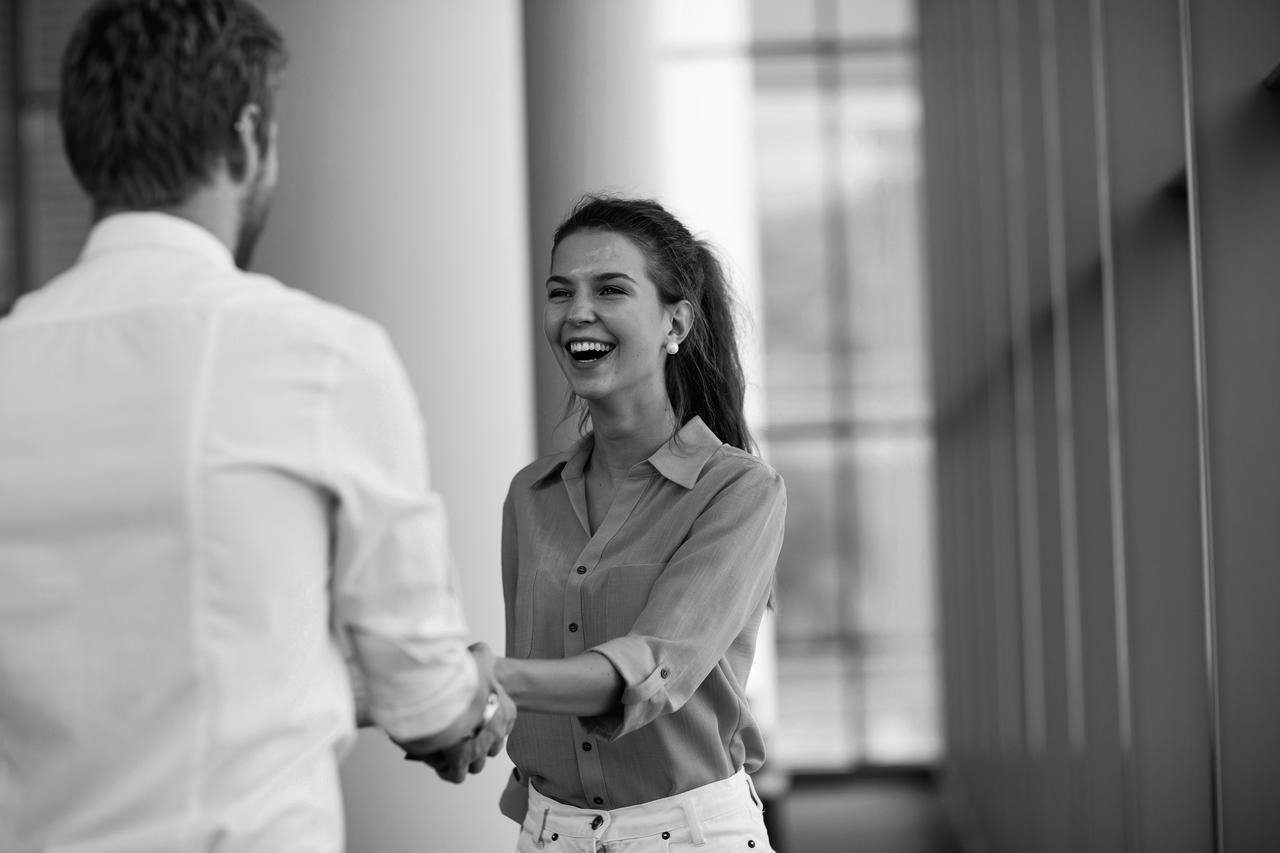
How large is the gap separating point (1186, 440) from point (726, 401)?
3.83 ft

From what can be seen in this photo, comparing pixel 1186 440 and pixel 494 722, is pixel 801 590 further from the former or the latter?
pixel 494 722

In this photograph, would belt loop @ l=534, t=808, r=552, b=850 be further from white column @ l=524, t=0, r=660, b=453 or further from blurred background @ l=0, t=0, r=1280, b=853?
white column @ l=524, t=0, r=660, b=453

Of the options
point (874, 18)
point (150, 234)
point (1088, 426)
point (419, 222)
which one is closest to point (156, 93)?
point (150, 234)

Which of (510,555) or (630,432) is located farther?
(510,555)

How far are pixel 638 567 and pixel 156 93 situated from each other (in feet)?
3.67

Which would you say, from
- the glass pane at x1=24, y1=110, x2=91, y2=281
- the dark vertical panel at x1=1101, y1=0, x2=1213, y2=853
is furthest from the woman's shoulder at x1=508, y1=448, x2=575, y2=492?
the glass pane at x1=24, y1=110, x2=91, y2=281

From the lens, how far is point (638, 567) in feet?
7.43

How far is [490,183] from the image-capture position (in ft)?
13.7

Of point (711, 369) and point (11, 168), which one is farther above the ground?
point (11, 168)

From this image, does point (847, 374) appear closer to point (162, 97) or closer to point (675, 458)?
point (675, 458)

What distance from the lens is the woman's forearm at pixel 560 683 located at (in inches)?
78.2

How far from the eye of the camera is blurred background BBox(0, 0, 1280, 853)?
2607 millimetres

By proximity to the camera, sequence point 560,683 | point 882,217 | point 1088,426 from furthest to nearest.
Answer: point 882,217, point 1088,426, point 560,683

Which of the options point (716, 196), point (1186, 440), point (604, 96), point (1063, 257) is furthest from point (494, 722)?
point (716, 196)
